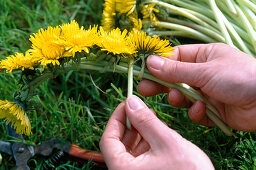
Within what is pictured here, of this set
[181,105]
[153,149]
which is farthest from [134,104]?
[181,105]

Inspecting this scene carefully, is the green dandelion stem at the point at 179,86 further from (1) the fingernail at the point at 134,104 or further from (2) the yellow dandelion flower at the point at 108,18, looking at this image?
(2) the yellow dandelion flower at the point at 108,18

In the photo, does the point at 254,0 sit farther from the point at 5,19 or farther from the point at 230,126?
the point at 5,19

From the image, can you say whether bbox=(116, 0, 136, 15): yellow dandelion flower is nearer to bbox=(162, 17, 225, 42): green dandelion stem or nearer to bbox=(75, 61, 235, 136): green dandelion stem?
bbox=(162, 17, 225, 42): green dandelion stem

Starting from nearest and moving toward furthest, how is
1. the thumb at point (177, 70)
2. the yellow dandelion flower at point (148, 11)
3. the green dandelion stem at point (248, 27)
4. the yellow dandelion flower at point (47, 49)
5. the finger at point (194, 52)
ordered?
the yellow dandelion flower at point (47, 49)
the thumb at point (177, 70)
the finger at point (194, 52)
the green dandelion stem at point (248, 27)
the yellow dandelion flower at point (148, 11)

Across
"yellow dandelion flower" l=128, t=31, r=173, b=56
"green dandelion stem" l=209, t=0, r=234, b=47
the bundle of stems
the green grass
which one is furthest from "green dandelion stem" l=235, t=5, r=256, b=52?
"yellow dandelion flower" l=128, t=31, r=173, b=56

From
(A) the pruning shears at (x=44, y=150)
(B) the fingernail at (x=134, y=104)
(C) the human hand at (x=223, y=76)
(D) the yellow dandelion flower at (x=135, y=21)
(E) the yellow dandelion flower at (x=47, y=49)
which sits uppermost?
(D) the yellow dandelion flower at (x=135, y=21)

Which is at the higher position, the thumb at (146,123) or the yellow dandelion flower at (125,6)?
the yellow dandelion flower at (125,6)

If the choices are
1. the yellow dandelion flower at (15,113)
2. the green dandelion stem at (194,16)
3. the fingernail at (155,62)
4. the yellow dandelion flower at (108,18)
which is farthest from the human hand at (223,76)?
the yellow dandelion flower at (15,113)

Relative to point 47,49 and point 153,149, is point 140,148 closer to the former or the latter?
point 153,149
